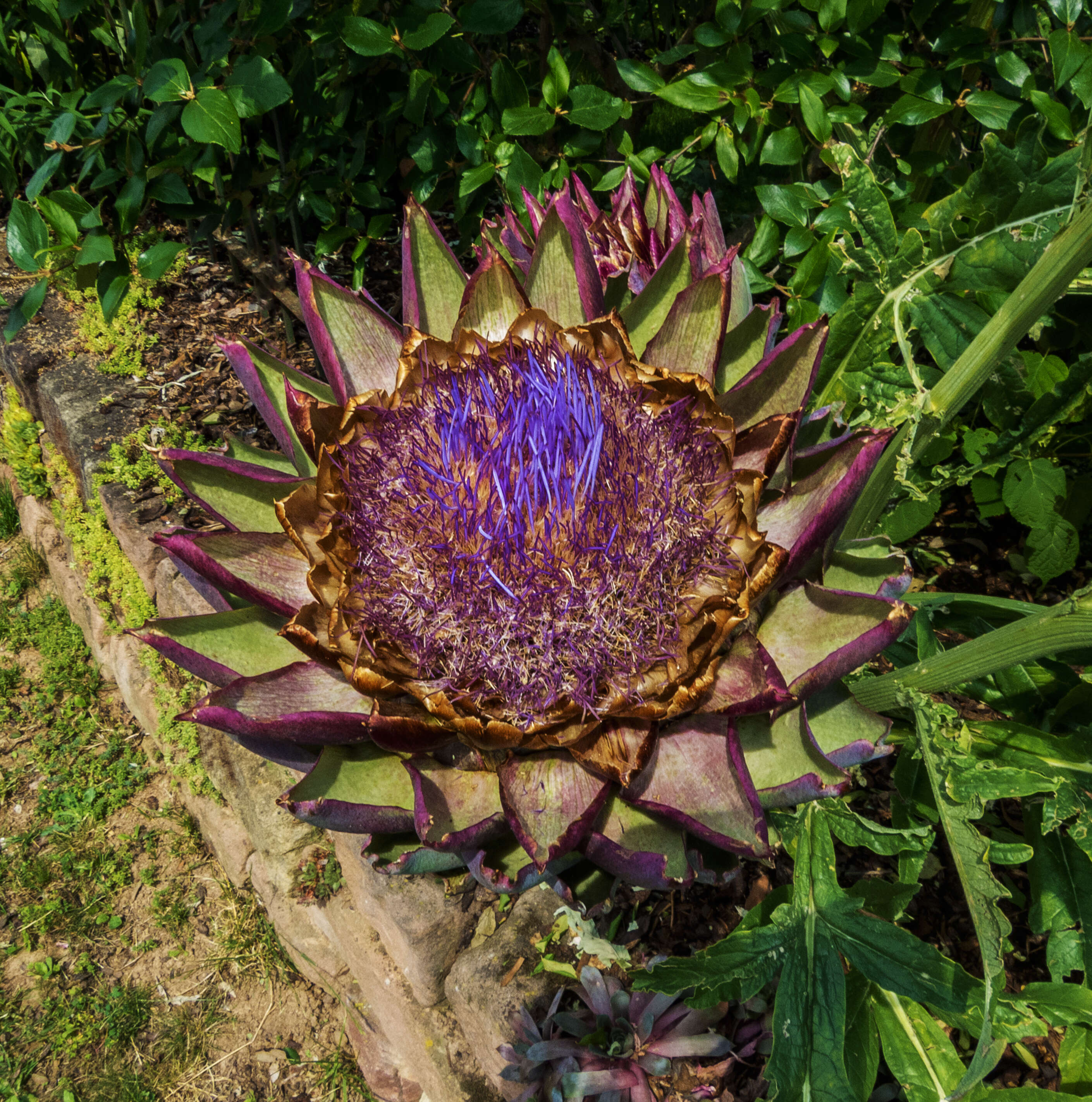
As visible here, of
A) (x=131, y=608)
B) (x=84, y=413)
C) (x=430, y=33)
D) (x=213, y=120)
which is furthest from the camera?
(x=84, y=413)

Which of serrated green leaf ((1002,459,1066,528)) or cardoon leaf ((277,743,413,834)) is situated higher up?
cardoon leaf ((277,743,413,834))

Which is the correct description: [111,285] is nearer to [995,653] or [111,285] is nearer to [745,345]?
[745,345]

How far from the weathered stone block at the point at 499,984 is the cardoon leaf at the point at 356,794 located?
29.4 inches

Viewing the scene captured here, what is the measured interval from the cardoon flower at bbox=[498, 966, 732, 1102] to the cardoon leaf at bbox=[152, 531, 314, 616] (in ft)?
2.91

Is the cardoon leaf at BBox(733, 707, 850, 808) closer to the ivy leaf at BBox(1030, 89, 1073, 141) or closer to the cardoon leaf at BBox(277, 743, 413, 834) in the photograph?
the cardoon leaf at BBox(277, 743, 413, 834)

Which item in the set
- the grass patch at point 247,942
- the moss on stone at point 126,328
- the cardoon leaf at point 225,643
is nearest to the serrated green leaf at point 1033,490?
the cardoon leaf at point 225,643

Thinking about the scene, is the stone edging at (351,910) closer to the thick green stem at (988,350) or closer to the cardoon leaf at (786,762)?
the cardoon leaf at (786,762)

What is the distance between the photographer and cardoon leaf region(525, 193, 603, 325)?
104cm

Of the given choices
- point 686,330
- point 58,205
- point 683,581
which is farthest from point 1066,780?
point 58,205

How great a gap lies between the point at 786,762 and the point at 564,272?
61 cm

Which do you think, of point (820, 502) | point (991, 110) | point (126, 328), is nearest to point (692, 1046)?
point (820, 502)

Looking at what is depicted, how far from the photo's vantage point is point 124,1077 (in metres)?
2.17

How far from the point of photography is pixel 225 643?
3.22 ft

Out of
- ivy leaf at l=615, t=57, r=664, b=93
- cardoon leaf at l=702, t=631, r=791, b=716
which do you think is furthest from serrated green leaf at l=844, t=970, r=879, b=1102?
ivy leaf at l=615, t=57, r=664, b=93
